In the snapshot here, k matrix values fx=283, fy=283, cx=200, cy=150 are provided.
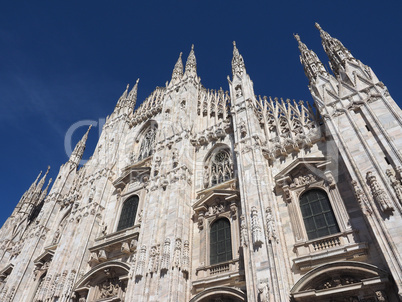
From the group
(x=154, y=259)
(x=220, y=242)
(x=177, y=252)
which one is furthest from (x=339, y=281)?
(x=154, y=259)

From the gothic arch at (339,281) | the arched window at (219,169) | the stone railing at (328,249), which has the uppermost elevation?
the arched window at (219,169)

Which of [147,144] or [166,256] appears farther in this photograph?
[147,144]

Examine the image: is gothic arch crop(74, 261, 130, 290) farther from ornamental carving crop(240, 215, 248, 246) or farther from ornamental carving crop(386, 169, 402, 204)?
ornamental carving crop(386, 169, 402, 204)

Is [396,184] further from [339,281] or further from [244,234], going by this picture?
[244,234]

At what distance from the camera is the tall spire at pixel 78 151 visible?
3134cm

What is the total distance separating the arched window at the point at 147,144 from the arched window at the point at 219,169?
655 centimetres

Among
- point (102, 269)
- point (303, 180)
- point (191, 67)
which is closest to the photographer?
point (303, 180)

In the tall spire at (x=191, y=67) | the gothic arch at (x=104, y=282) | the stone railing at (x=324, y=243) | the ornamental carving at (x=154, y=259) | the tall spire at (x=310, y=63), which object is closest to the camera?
the stone railing at (x=324, y=243)

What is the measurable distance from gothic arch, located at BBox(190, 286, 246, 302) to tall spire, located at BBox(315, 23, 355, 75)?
13.1 meters

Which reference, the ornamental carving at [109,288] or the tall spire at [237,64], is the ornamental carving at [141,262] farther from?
the tall spire at [237,64]

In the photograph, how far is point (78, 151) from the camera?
107 feet

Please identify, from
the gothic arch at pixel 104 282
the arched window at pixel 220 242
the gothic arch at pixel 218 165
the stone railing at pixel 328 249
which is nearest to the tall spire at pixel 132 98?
the gothic arch at pixel 218 165

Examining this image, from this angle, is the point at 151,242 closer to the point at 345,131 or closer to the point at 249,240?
the point at 249,240

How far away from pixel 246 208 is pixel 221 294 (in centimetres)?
384
